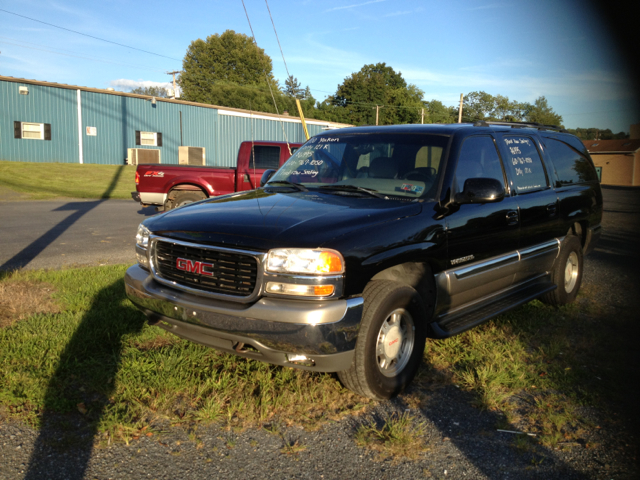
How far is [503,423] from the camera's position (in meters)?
3.28

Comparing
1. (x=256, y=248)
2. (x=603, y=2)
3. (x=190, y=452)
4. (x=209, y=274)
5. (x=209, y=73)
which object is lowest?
(x=190, y=452)

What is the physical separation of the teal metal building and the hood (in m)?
20.9

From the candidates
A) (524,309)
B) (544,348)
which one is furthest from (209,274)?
(524,309)

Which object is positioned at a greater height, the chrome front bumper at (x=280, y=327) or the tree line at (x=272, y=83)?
the tree line at (x=272, y=83)

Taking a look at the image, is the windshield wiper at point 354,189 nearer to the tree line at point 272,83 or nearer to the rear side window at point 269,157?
the rear side window at point 269,157

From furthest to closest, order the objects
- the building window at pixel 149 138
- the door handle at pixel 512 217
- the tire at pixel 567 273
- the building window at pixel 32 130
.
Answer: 1. the building window at pixel 149 138
2. the building window at pixel 32 130
3. the tire at pixel 567 273
4. the door handle at pixel 512 217

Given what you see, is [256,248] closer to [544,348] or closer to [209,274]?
[209,274]

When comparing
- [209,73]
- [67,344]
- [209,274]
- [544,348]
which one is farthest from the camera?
[209,73]

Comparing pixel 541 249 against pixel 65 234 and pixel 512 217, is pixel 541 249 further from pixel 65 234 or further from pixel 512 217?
pixel 65 234

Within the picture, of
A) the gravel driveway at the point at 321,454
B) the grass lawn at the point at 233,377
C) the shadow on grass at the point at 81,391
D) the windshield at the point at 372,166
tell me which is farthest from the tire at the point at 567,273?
the shadow on grass at the point at 81,391

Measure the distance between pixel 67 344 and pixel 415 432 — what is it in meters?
2.81

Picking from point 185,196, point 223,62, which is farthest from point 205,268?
point 223,62

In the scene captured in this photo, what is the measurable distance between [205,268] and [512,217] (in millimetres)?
2834

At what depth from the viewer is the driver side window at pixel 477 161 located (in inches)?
169
